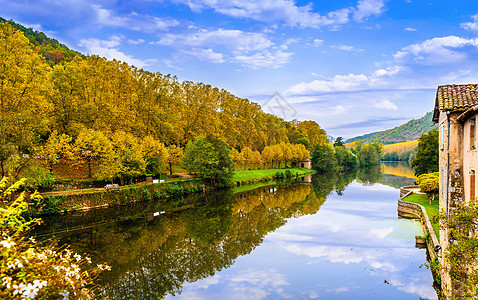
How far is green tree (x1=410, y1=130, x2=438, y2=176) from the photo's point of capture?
125 ft

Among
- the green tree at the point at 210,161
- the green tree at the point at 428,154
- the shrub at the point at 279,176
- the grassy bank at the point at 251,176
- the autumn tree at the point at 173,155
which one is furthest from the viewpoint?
the shrub at the point at 279,176

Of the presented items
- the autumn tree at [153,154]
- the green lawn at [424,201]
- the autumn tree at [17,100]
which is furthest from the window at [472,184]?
the autumn tree at [153,154]

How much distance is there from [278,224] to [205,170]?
20.6 metres

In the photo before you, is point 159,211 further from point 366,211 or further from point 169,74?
point 169,74

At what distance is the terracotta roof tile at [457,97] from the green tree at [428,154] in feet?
93.4

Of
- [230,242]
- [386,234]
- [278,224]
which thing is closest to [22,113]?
[230,242]

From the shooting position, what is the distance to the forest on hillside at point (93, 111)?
2688 centimetres

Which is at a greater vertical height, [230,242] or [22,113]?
[22,113]

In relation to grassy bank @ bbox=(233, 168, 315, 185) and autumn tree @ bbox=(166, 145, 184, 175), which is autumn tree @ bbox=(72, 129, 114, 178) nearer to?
autumn tree @ bbox=(166, 145, 184, 175)

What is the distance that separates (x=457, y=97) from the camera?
12.7m

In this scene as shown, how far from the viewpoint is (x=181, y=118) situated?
175 ft

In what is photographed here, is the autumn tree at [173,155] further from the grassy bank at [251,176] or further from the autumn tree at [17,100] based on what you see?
the autumn tree at [17,100]

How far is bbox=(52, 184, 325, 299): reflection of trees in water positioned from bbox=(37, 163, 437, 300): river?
5 cm

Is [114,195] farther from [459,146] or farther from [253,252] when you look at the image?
[459,146]
